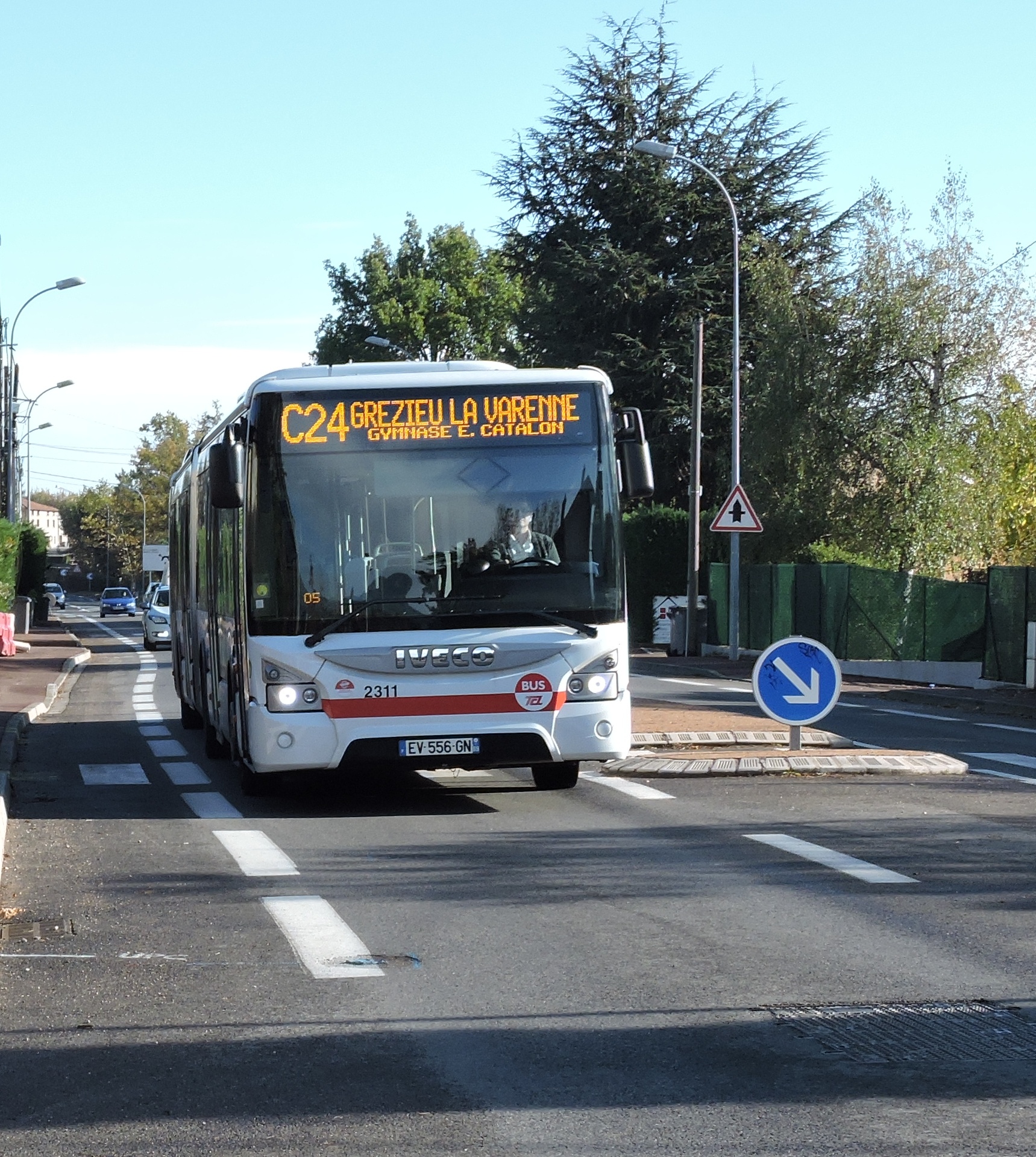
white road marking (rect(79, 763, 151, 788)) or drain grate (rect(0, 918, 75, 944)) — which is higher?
drain grate (rect(0, 918, 75, 944))

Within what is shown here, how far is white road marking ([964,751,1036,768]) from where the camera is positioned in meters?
16.3

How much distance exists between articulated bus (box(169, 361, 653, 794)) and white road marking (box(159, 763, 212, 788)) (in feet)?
7.81

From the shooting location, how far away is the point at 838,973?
694 cm

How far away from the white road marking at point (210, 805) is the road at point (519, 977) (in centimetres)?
8

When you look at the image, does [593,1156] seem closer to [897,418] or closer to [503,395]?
[503,395]

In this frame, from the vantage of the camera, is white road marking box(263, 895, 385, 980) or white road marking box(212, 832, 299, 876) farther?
white road marking box(212, 832, 299, 876)

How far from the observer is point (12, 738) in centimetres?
1841

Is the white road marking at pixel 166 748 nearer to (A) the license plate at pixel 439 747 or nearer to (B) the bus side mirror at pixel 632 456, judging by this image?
(A) the license plate at pixel 439 747

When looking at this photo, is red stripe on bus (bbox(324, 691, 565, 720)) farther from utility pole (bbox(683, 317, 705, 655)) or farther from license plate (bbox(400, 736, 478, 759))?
utility pole (bbox(683, 317, 705, 655))

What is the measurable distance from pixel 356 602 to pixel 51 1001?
566 cm

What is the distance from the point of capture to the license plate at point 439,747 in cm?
1205

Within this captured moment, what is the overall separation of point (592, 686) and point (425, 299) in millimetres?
79198

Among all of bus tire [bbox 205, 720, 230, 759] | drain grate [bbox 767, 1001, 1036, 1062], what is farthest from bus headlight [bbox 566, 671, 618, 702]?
drain grate [bbox 767, 1001, 1036, 1062]

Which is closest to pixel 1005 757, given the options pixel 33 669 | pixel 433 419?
pixel 433 419
